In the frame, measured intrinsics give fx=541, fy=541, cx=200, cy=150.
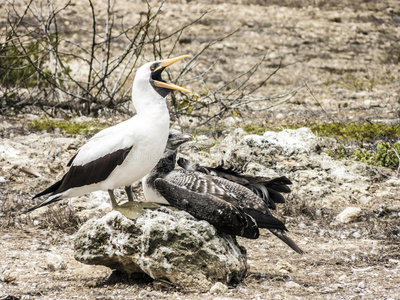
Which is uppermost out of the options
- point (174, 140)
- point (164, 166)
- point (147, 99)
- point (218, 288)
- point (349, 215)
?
point (147, 99)

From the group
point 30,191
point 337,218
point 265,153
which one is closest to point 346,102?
point 265,153

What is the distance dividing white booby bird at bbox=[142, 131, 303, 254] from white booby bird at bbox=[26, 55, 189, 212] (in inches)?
13.6

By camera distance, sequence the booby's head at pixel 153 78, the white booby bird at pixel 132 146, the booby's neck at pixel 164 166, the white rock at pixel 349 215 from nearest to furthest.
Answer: the white booby bird at pixel 132 146 → the booby's head at pixel 153 78 → the booby's neck at pixel 164 166 → the white rock at pixel 349 215

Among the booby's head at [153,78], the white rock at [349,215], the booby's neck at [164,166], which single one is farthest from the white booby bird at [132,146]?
the white rock at [349,215]

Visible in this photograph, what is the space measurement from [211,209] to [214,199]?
8 cm

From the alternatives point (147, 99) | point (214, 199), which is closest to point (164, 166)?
A: point (214, 199)

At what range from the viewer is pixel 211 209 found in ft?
13.4

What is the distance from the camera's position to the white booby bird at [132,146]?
3902 millimetres

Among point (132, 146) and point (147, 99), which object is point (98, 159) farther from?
point (147, 99)

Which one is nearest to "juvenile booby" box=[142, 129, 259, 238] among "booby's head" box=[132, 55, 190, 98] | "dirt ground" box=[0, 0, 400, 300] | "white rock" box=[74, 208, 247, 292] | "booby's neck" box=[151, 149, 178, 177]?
"white rock" box=[74, 208, 247, 292]

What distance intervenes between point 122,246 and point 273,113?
26.2 ft

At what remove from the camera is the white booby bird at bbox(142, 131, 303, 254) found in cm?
407

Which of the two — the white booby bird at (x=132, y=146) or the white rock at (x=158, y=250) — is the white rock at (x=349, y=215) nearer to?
the white rock at (x=158, y=250)

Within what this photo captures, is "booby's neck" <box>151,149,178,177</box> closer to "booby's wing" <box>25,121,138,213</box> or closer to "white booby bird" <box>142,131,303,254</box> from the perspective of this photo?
"white booby bird" <box>142,131,303,254</box>
